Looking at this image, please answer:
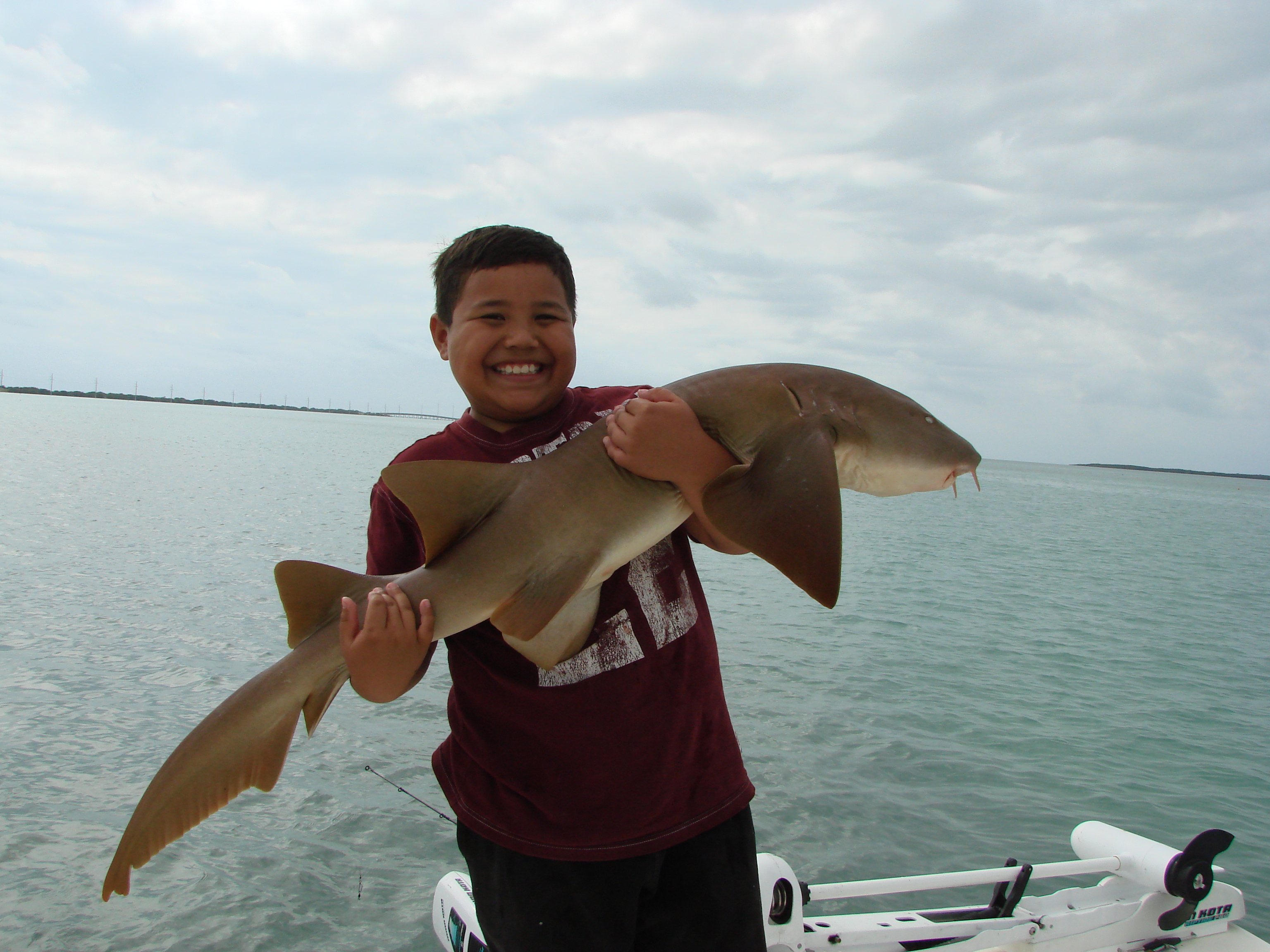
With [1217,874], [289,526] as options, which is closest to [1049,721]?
[1217,874]

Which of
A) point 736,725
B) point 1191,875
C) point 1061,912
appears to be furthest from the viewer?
point 736,725

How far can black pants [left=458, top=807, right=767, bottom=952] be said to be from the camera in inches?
75.4

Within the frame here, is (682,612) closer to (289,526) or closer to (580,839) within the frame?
(580,839)

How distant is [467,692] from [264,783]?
506 mm

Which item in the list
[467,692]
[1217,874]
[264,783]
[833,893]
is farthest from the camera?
[1217,874]

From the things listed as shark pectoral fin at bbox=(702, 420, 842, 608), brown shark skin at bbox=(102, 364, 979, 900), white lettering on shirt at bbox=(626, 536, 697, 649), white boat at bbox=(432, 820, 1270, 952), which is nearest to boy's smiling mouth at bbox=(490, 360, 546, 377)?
brown shark skin at bbox=(102, 364, 979, 900)

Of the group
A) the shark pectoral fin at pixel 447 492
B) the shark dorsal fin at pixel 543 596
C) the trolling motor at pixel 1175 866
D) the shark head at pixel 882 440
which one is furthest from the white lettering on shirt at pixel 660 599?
the trolling motor at pixel 1175 866

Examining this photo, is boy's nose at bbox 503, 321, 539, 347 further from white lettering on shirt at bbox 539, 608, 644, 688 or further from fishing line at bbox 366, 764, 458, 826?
fishing line at bbox 366, 764, 458, 826

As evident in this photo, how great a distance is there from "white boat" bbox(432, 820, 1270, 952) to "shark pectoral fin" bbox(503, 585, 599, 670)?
1.54 m

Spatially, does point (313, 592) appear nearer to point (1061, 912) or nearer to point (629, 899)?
point (629, 899)

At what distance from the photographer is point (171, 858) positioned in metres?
4.84

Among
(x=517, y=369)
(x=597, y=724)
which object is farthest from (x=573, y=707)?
(x=517, y=369)

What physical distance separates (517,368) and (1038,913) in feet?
10.7

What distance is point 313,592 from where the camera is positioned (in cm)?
192
